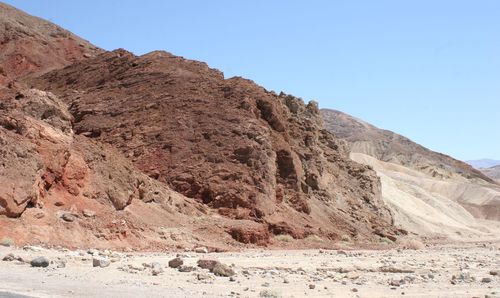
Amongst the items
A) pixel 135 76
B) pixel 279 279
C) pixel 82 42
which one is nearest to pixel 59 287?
pixel 279 279

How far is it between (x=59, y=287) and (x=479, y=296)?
9.06 meters

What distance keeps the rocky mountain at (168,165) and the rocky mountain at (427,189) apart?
74.0 feet

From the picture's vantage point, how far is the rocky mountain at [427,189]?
233ft

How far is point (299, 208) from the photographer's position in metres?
35.6

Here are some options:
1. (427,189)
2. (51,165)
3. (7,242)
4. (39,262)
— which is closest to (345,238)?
(51,165)

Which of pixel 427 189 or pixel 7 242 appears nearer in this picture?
pixel 7 242

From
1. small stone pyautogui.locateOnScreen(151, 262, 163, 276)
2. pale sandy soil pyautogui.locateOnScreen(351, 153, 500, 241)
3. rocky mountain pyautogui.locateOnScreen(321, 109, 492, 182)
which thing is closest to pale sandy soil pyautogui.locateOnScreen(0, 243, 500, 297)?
small stone pyautogui.locateOnScreen(151, 262, 163, 276)

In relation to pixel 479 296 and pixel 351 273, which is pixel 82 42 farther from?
pixel 479 296

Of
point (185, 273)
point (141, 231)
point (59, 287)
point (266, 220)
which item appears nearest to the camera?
point (59, 287)

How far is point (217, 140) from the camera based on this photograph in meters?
33.5

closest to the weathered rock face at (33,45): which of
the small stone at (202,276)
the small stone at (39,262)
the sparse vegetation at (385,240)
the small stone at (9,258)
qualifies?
the sparse vegetation at (385,240)

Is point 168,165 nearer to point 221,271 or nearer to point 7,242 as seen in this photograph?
point 7,242

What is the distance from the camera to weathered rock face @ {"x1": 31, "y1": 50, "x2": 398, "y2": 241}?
31.6m

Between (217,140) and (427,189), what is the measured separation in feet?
280
